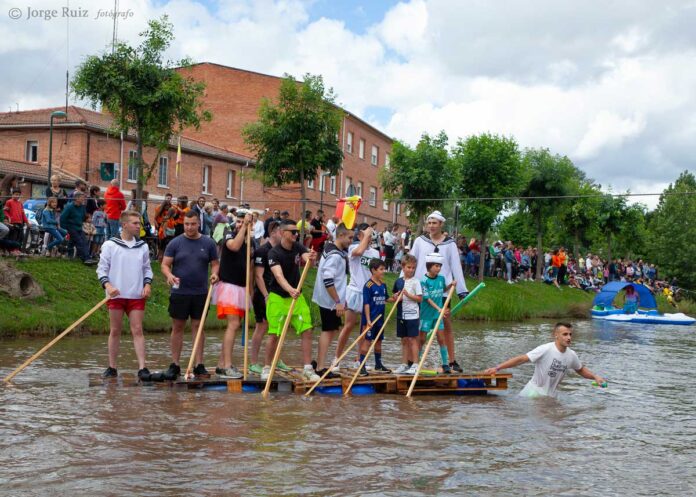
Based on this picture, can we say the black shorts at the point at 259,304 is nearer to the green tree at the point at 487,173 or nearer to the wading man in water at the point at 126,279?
the wading man in water at the point at 126,279

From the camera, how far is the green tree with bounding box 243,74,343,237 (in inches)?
1387

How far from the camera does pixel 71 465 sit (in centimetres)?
658

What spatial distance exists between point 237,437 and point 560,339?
15.3ft

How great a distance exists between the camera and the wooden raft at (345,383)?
10.4 meters

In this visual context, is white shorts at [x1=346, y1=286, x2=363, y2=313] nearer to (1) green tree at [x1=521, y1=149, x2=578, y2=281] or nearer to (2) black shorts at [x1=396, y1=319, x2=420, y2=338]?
(2) black shorts at [x1=396, y1=319, x2=420, y2=338]

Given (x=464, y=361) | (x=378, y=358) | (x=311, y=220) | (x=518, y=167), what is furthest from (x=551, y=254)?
(x=378, y=358)

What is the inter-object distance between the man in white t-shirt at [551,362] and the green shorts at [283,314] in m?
2.48

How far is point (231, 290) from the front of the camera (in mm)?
10781

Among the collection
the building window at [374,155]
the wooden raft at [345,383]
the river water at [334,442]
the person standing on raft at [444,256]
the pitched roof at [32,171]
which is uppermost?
the building window at [374,155]

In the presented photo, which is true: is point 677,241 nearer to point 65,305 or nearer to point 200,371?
point 65,305

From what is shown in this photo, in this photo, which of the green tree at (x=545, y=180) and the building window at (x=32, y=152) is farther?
the green tree at (x=545, y=180)

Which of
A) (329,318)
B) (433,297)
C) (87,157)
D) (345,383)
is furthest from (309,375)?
(87,157)

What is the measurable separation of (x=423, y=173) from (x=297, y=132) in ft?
25.7

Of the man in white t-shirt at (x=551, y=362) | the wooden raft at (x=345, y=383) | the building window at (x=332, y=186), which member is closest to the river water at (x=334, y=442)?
the wooden raft at (x=345, y=383)
